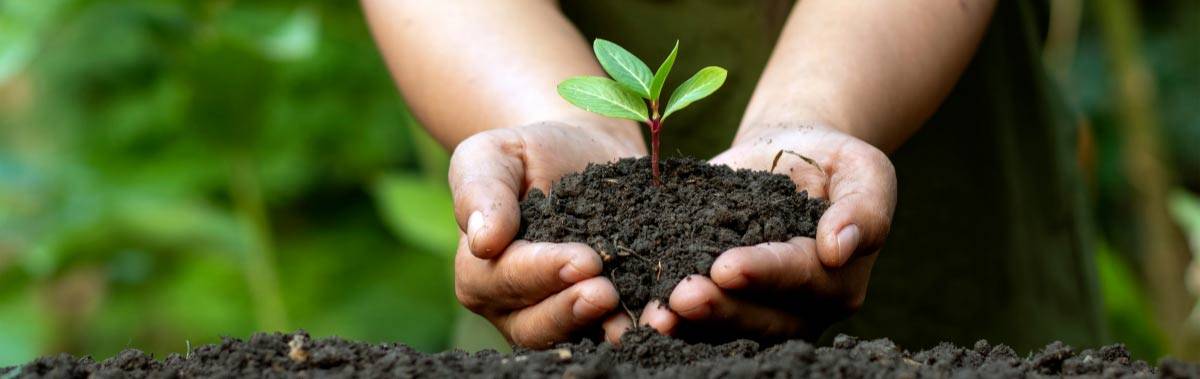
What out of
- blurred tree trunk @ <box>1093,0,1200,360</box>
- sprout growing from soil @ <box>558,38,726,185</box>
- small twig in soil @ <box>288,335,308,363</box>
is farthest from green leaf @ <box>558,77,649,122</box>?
blurred tree trunk @ <box>1093,0,1200,360</box>

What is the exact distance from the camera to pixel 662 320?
96cm

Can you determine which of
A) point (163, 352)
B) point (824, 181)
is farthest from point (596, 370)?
point (163, 352)

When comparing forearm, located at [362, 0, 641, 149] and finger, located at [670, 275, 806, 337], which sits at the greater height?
forearm, located at [362, 0, 641, 149]

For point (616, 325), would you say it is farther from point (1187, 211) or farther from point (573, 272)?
point (1187, 211)

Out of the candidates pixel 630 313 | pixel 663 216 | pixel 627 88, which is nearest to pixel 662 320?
pixel 630 313

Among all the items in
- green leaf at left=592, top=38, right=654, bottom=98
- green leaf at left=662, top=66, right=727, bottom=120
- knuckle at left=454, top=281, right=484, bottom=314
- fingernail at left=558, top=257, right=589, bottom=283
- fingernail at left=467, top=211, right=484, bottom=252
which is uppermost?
green leaf at left=592, top=38, right=654, bottom=98

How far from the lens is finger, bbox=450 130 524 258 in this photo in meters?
1.02

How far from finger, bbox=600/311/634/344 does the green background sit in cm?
135

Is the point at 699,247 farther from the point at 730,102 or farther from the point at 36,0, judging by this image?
the point at 36,0

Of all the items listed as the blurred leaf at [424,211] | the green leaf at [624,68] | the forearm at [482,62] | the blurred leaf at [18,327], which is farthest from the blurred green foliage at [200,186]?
the green leaf at [624,68]

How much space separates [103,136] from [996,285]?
2.08m

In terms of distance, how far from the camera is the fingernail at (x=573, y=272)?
0.97 m

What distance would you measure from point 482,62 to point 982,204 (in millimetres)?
764

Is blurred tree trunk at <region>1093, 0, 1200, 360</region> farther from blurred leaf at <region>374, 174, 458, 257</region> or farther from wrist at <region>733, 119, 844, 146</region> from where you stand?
wrist at <region>733, 119, 844, 146</region>
